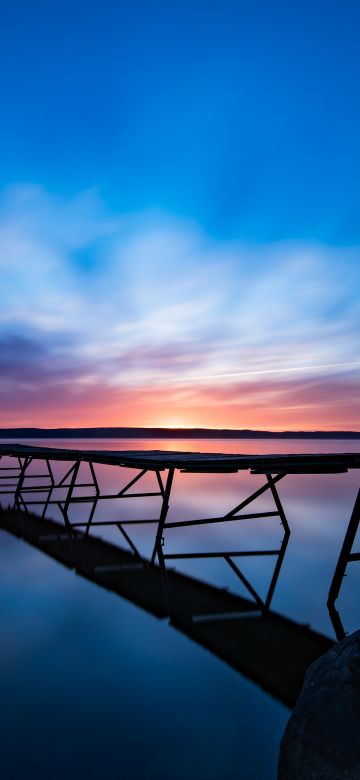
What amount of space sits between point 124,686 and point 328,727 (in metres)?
2.83

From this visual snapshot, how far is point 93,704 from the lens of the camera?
4762 millimetres

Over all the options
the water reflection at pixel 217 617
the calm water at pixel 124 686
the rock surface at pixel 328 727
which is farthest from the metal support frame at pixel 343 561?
the rock surface at pixel 328 727

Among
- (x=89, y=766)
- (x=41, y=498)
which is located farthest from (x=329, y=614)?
(x=41, y=498)

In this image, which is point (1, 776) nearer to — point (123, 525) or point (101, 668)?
point (101, 668)

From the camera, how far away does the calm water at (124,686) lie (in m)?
3.91

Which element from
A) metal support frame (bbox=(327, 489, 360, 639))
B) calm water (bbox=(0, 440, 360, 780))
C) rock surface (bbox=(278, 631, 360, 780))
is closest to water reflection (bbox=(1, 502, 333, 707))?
calm water (bbox=(0, 440, 360, 780))

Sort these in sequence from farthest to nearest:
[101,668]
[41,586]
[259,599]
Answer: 1. [41,586]
2. [259,599]
3. [101,668]

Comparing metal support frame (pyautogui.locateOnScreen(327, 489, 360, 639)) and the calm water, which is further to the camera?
metal support frame (pyautogui.locateOnScreen(327, 489, 360, 639))

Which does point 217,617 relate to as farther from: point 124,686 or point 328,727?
point 328,727

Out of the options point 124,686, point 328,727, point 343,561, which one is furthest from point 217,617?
point 328,727

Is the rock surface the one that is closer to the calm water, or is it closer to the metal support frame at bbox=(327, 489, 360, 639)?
the calm water

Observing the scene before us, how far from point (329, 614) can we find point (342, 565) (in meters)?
0.77

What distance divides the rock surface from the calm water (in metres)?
1.01

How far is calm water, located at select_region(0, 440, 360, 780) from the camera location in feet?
12.8
